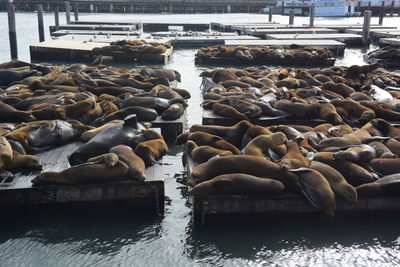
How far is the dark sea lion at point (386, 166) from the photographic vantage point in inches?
201

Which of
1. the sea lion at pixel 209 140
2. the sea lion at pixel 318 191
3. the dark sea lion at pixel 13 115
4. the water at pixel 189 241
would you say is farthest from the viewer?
the dark sea lion at pixel 13 115

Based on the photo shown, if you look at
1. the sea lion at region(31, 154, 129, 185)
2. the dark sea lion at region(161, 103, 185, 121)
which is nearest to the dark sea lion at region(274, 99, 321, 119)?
the dark sea lion at region(161, 103, 185, 121)

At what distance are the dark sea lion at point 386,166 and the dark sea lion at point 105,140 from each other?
2.91m

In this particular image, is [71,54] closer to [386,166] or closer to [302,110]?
[302,110]

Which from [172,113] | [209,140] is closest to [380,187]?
[209,140]

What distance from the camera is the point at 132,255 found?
449 cm

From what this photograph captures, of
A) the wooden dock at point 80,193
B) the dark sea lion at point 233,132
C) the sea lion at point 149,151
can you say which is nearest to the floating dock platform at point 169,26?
the dark sea lion at point 233,132

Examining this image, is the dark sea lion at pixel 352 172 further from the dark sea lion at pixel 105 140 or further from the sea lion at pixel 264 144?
the dark sea lion at pixel 105 140

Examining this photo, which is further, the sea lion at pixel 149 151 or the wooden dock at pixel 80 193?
the sea lion at pixel 149 151

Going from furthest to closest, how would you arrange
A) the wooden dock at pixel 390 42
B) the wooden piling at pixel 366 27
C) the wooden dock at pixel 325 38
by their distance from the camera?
the wooden piling at pixel 366 27 < the wooden dock at pixel 325 38 < the wooden dock at pixel 390 42

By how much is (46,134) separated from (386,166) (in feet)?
14.0

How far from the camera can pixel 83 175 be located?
4.91m

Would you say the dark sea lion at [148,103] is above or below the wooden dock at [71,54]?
above

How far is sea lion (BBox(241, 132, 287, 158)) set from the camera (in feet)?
17.6
